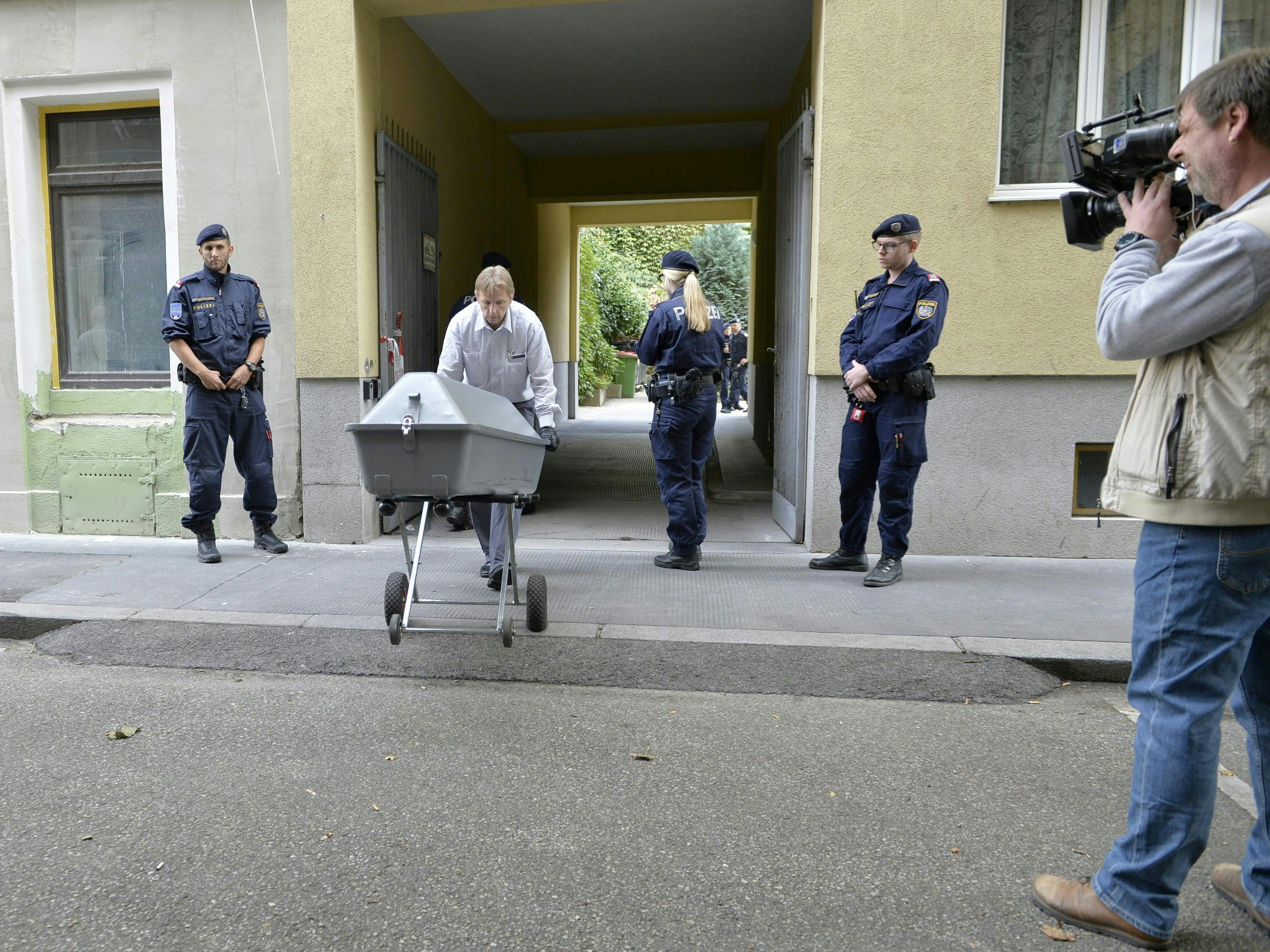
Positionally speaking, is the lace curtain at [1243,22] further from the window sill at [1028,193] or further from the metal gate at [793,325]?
the metal gate at [793,325]

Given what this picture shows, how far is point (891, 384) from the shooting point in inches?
219

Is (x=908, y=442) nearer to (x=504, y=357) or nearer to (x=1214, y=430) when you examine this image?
(x=504, y=357)

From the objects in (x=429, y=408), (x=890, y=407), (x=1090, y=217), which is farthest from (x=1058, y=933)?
(x=890, y=407)

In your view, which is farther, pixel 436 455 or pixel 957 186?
pixel 957 186

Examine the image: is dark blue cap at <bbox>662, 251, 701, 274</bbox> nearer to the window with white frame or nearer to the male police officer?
the window with white frame

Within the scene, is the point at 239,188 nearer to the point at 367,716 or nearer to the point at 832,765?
the point at 367,716

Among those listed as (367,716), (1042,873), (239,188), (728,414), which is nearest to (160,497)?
(239,188)

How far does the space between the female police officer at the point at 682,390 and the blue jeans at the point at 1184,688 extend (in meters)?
3.93

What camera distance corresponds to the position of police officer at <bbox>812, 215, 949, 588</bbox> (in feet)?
17.9

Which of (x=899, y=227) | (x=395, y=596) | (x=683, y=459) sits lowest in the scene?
(x=395, y=596)

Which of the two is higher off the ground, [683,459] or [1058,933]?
[683,459]

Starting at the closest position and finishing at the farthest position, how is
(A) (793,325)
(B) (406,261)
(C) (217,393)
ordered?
(C) (217,393) < (A) (793,325) < (B) (406,261)

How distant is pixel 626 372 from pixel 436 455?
2122 centimetres

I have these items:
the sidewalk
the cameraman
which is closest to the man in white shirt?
the sidewalk
